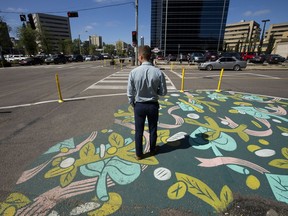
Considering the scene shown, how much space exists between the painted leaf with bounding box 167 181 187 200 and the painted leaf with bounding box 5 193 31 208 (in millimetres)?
1964

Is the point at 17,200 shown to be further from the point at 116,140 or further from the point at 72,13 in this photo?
the point at 72,13

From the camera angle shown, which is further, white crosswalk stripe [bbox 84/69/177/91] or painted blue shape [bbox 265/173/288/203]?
white crosswalk stripe [bbox 84/69/177/91]

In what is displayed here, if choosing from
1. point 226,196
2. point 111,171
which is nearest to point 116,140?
point 111,171

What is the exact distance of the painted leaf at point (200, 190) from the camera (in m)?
2.20

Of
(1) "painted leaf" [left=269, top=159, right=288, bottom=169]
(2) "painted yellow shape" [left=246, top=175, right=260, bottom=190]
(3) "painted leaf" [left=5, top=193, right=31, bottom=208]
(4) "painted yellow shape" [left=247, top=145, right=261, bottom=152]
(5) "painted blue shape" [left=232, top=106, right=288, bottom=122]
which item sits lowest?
(3) "painted leaf" [left=5, top=193, right=31, bottom=208]

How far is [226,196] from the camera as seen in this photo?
2281mm

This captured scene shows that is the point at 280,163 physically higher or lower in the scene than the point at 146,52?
lower

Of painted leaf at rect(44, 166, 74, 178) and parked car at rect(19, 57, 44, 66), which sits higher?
parked car at rect(19, 57, 44, 66)

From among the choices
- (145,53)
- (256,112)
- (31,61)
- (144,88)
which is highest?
(145,53)

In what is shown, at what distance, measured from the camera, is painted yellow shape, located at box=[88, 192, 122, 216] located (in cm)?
205

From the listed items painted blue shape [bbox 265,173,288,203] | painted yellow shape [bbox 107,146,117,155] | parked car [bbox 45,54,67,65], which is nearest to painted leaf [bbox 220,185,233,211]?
painted blue shape [bbox 265,173,288,203]

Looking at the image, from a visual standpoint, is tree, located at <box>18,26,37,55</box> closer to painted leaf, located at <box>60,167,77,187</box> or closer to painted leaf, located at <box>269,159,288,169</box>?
painted leaf, located at <box>60,167,77,187</box>

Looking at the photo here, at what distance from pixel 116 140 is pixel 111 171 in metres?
1.05

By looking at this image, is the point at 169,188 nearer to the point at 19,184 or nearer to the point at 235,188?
the point at 235,188
